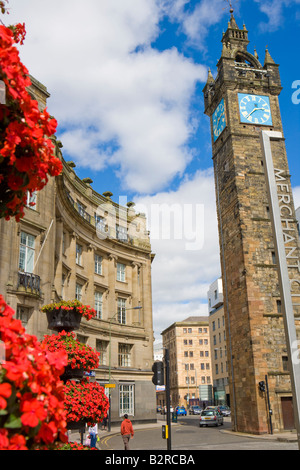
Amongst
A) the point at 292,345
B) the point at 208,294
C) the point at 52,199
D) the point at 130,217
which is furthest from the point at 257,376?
the point at 208,294

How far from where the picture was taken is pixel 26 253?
25.7m

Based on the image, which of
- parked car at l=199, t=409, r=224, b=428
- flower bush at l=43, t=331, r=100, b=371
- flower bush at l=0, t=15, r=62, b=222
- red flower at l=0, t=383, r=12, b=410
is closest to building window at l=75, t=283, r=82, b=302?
parked car at l=199, t=409, r=224, b=428

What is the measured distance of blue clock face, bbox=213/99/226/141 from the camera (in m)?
39.0

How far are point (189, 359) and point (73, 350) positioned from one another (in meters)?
107

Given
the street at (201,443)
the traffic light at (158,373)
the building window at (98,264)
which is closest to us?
Answer: the traffic light at (158,373)

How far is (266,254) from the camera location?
110ft

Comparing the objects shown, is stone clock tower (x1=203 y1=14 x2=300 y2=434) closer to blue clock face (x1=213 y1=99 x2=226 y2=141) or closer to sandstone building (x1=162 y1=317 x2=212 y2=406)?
blue clock face (x1=213 y1=99 x2=226 y2=141)

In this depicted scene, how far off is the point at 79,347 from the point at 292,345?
5.08m

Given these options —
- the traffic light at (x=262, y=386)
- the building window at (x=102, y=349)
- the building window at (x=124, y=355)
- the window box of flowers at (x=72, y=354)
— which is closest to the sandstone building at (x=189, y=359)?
the building window at (x=124, y=355)

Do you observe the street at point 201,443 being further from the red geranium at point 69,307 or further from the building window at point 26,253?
the red geranium at point 69,307

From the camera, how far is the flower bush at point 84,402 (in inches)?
374

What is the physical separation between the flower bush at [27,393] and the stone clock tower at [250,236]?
81.2 ft
